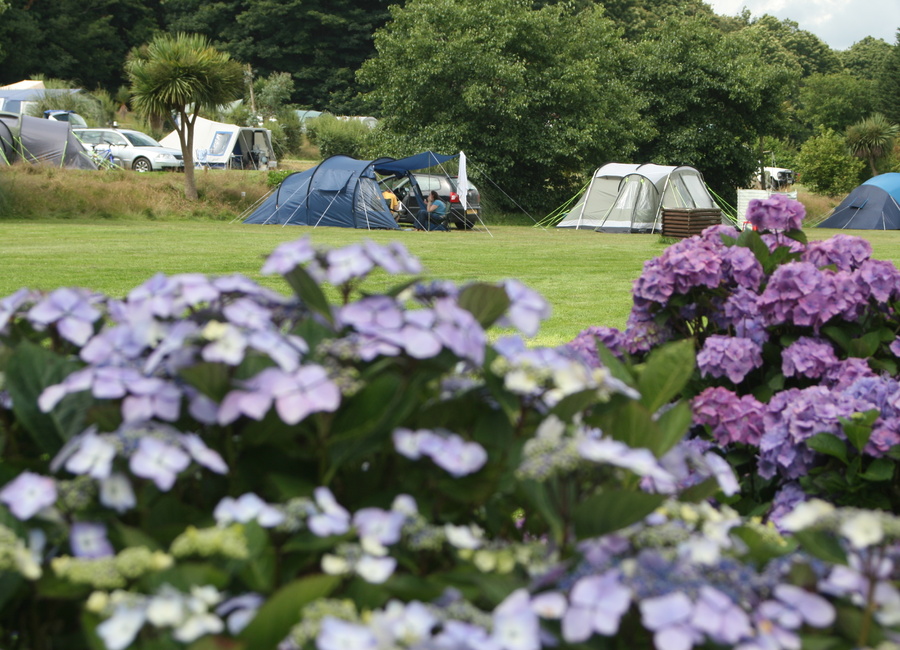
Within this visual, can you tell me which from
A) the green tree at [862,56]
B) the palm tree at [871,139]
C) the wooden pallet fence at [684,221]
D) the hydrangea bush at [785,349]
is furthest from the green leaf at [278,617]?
the green tree at [862,56]

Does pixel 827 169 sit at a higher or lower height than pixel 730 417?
higher

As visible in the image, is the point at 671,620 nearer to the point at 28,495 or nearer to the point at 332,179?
the point at 28,495

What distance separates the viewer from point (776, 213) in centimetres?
294

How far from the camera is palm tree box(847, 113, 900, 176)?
37.5m

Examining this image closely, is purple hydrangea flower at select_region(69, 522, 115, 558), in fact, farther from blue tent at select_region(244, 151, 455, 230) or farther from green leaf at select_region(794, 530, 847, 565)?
blue tent at select_region(244, 151, 455, 230)

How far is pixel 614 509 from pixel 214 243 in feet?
43.1

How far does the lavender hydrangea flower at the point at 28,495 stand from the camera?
2.86 ft

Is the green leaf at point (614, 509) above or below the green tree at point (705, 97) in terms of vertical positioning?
below

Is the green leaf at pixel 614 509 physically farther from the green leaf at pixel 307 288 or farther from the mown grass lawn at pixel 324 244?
the mown grass lawn at pixel 324 244

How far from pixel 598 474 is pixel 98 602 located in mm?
514

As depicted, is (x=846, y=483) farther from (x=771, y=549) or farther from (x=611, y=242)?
(x=611, y=242)

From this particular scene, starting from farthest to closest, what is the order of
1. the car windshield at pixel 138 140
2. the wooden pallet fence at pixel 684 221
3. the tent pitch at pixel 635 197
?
1. the car windshield at pixel 138 140
2. the tent pitch at pixel 635 197
3. the wooden pallet fence at pixel 684 221

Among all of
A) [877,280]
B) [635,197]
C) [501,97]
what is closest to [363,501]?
[877,280]

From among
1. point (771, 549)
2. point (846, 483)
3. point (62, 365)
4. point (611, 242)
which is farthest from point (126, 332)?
point (611, 242)
